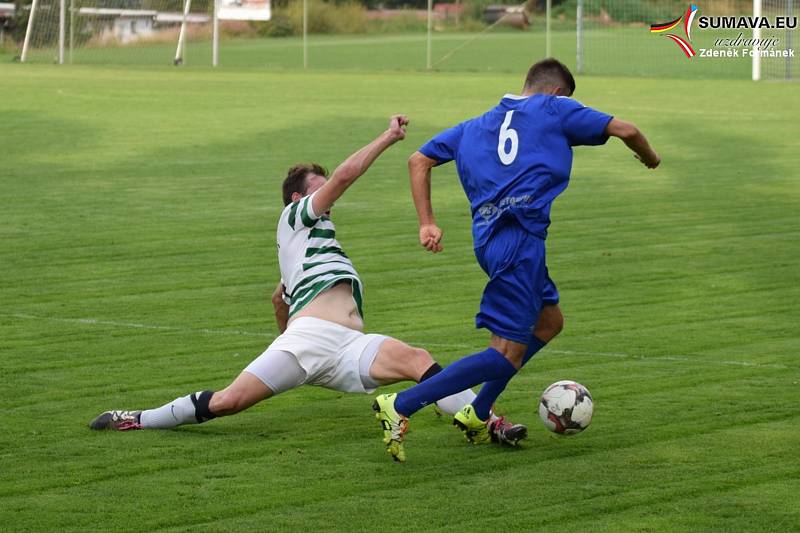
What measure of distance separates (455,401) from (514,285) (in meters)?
0.92

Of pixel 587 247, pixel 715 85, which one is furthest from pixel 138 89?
pixel 587 247

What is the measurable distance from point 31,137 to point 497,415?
17563 mm

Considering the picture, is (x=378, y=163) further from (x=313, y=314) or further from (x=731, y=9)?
(x=731, y=9)

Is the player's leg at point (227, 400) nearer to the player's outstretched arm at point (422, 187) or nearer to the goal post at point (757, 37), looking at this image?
the player's outstretched arm at point (422, 187)

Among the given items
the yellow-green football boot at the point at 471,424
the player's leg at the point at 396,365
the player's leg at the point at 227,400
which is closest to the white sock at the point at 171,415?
the player's leg at the point at 227,400

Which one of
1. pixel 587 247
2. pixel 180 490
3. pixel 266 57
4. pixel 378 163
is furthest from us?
pixel 266 57

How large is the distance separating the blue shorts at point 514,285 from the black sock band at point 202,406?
4.65 feet

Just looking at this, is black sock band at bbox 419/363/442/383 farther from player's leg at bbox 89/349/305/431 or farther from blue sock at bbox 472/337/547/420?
player's leg at bbox 89/349/305/431

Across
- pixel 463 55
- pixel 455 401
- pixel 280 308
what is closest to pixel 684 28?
pixel 463 55

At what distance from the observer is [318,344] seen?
743 centimetres

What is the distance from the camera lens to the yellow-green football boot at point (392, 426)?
6.99 metres

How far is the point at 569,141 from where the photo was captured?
7184 millimetres

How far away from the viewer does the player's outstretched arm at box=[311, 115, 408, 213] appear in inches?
289

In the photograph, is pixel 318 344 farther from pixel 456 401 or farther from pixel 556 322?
pixel 556 322
